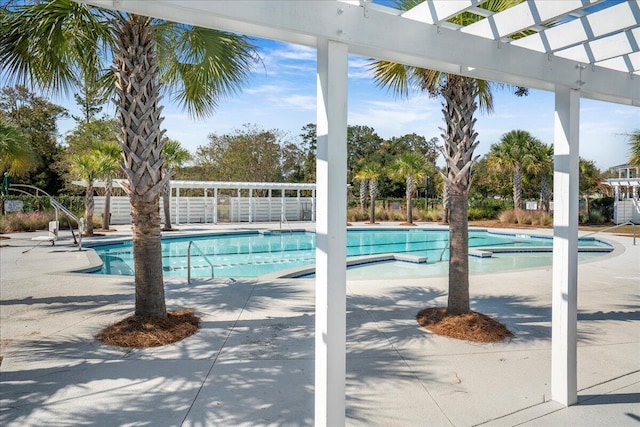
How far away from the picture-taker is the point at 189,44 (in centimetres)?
579

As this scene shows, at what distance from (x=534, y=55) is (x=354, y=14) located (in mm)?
Answer: 1610

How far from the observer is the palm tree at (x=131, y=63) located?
15.8 feet

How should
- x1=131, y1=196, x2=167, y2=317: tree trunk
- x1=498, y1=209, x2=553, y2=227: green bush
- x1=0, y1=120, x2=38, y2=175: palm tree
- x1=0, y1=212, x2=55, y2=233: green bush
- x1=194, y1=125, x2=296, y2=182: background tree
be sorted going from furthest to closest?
1. x1=194, y1=125, x2=296, y2=182: background tree
2. x1=498, y1=209, x2=553, y2=227: green bush
3. x1=0, y1=212, x2=55, y2=233: green bush
4. x1=0, y1=120, x2=38, y2=175: palm tree
5. x1=131, y1=196, x2=167, y2=317: tree trunk

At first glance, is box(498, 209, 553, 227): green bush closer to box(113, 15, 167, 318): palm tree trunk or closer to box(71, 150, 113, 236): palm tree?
box(71, 150, 113, 236): palm tree

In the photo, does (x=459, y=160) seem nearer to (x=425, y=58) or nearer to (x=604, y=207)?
(x=425, y=58)

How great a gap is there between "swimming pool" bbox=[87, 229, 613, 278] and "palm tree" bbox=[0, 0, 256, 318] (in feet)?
9.43

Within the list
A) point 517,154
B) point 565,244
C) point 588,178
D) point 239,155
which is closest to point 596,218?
point 588,178

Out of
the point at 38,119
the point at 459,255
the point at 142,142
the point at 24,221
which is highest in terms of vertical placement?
the point at 38,119

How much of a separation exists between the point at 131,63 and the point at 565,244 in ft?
16.1

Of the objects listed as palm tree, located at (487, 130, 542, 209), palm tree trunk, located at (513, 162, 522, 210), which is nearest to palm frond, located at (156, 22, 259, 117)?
palm tree, located at (487, 130, 542, 209)

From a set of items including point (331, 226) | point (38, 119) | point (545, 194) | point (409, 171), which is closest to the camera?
point (331, 226)

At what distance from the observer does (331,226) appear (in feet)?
8.13

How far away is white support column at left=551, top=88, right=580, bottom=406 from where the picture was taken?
334 cm

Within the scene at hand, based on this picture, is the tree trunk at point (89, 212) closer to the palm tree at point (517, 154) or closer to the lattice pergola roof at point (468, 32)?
the lattice pergola roof at point (468, 32)
